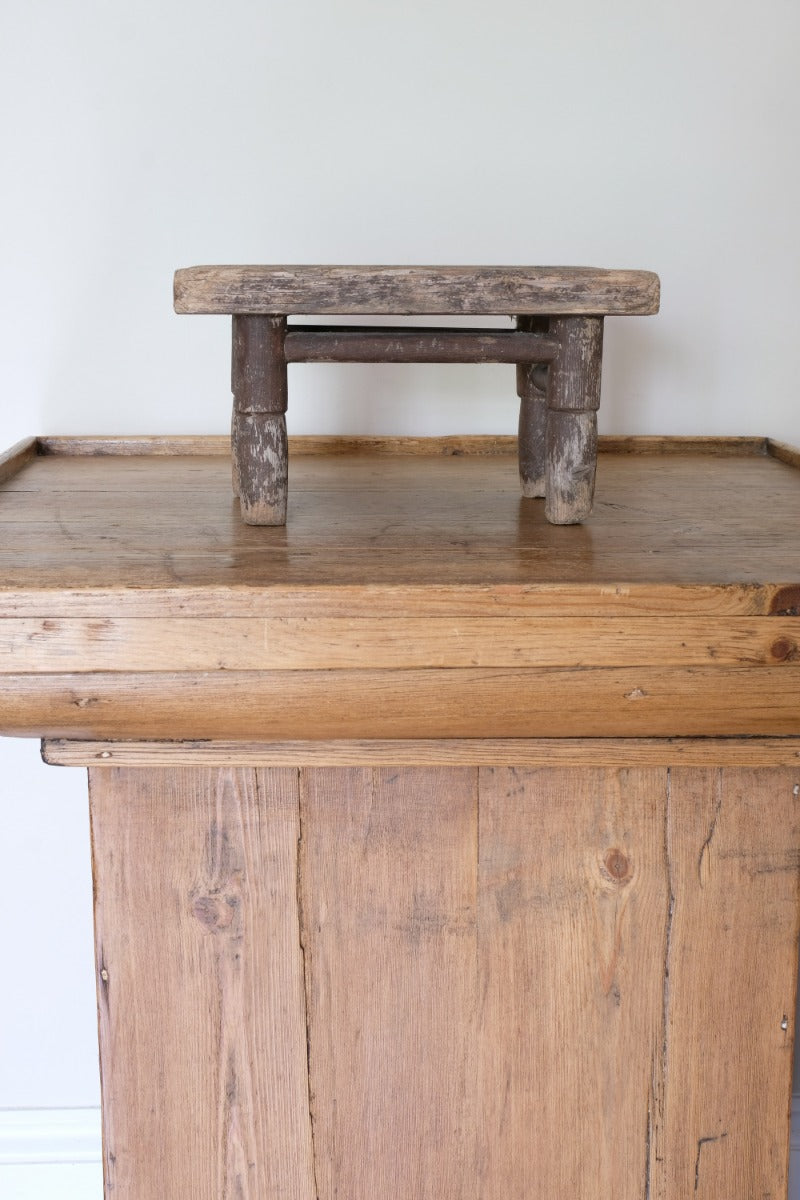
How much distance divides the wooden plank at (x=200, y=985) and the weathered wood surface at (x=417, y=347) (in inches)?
12.0

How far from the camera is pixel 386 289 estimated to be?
799mm

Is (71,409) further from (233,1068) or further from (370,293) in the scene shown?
(233,1068)

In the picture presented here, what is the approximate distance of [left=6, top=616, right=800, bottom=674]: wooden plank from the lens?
2.32 feet

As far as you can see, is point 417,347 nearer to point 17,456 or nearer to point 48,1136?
point 17,456

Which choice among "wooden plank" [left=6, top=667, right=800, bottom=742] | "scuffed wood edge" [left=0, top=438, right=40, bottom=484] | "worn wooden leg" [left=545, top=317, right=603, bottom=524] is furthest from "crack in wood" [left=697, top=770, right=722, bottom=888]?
"scuffed wood edge" [left=0, top=438, right=40, bottom=484]

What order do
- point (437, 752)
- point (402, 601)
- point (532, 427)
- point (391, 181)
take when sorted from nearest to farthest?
point (402, 601) → point (437, 752) → point (532, 427) → point (391, 181)

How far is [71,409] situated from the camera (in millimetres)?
1253

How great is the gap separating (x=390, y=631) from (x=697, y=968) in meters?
0.39

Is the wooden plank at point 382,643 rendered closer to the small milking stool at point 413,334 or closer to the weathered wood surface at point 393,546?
the weathered wood surface at point 393,546

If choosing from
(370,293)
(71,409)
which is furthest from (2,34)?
(370,293)

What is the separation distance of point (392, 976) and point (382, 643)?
0.31 m

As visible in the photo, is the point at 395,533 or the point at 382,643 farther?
the point at 395,533

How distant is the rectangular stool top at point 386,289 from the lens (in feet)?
2.62

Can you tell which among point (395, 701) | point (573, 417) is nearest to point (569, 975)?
point (395, 701)
